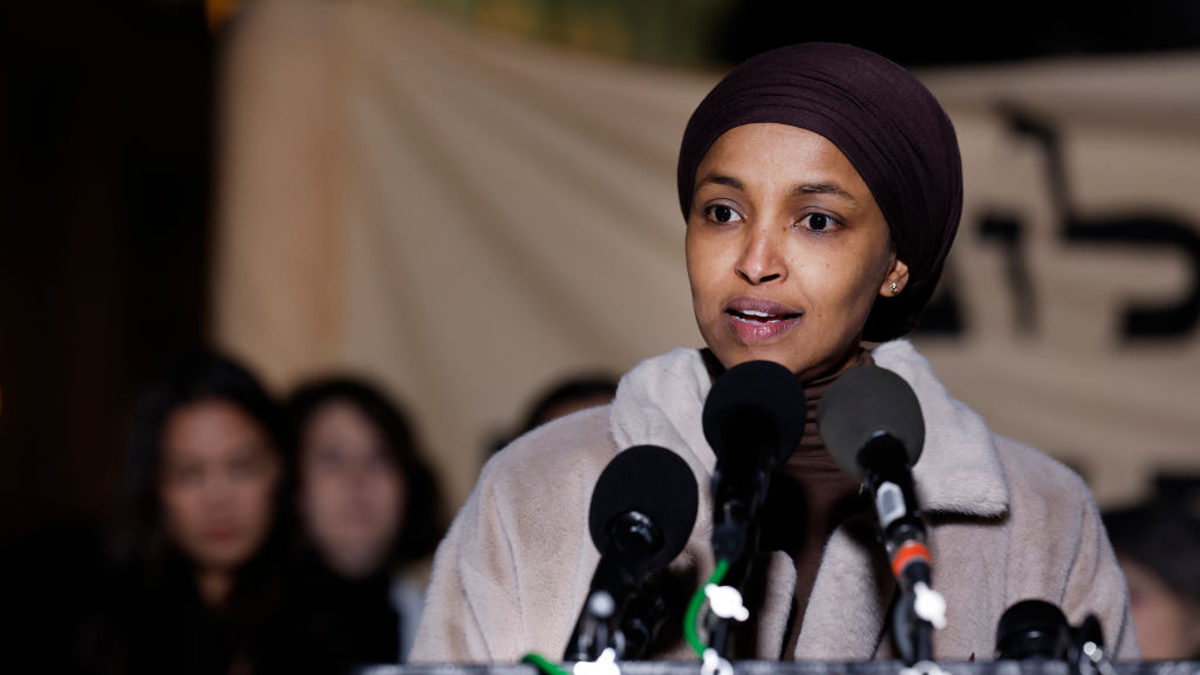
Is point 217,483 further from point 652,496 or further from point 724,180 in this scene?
point 652,496

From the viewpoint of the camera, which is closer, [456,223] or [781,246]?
[781,246]

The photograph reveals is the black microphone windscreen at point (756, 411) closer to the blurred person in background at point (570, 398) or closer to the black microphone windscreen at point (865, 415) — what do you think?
the black microphone windscreen at point (865, 415)

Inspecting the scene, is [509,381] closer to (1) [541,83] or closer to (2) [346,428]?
(2) [346,428]

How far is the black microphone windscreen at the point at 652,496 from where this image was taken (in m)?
1.23

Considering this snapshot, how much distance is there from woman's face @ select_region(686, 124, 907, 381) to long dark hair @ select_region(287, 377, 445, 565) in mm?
2170

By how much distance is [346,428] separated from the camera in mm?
3646

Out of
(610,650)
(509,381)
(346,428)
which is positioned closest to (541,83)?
(509,381)

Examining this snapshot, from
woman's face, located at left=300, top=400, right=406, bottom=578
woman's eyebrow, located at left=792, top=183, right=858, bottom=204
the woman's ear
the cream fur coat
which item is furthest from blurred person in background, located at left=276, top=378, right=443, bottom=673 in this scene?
woman's eyebrow, located at left=792, top=183, right=858, bottom=204

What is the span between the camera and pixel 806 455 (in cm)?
174

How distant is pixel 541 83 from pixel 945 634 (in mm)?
2750

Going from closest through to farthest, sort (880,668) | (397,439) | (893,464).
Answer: (880,668) → (893,464) → (397,439)

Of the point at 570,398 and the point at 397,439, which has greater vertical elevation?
the point at 570,398

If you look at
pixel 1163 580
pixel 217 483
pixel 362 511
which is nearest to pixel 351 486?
pixel 362 511

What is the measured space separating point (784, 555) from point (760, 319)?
0.30 metres
